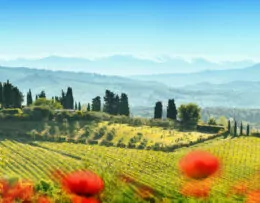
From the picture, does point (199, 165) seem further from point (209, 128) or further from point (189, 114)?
point (189, 114)

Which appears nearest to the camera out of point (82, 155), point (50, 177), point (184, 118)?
point (50, 177)

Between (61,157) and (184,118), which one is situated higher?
(184,118)

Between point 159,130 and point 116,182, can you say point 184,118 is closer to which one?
point 159,130

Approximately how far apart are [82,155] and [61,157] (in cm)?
388

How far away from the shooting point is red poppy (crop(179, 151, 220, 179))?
9828 millimetres

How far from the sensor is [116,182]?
87.0 feet

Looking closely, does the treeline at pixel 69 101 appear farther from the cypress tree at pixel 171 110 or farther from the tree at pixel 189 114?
the tree at pixel 189 114

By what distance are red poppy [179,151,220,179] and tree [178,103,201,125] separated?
89.9 m

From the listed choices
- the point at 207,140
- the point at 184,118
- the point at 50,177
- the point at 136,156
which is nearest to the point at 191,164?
the point at 50,177

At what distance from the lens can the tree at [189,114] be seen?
99688 mm

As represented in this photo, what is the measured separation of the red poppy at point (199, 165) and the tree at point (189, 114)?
89935mm

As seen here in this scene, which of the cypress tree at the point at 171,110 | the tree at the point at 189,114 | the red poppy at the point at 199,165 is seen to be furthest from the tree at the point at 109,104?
the red poppy at the point at 199,165

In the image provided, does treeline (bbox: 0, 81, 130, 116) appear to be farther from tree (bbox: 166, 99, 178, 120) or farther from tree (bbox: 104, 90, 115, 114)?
tree (bbox: 166, 99, 178, 120)

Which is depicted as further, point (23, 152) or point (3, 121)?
point (3, 121)
